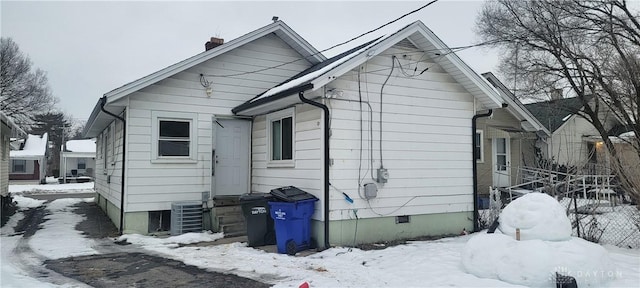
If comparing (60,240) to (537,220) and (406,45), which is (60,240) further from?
(537,220)

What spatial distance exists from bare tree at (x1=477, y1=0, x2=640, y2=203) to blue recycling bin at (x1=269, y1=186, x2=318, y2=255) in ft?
37.3

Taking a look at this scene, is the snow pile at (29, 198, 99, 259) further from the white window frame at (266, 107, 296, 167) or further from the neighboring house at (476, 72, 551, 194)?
the neighboring house at (476, 72, 551, 194)

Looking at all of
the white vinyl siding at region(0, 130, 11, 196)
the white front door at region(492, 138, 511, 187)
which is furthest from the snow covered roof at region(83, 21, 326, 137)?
the white front door at region(492, 138, 511, 187)

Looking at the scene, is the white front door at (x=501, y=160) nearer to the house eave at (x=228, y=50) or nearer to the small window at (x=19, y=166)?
the house eave at (x=228, y=50)

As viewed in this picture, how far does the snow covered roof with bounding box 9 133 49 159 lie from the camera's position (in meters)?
38.4

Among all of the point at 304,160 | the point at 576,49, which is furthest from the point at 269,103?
the point at 576,49

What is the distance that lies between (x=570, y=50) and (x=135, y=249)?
18.1 m

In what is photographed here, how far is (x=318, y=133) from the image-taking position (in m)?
8.09

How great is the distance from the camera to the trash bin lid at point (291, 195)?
25.3 feet

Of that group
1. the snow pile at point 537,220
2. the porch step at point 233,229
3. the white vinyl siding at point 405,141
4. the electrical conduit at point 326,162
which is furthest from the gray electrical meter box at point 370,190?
the porch step at point 233,229

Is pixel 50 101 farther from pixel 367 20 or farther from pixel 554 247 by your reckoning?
pixel 554 247

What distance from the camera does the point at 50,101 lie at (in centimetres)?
4169

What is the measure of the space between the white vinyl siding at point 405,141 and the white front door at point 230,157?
3.72 metres

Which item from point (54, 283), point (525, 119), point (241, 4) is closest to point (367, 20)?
point (241, 4)
